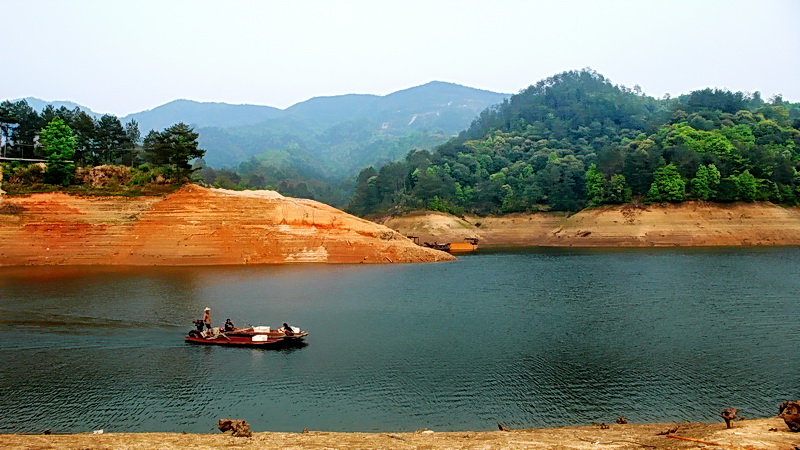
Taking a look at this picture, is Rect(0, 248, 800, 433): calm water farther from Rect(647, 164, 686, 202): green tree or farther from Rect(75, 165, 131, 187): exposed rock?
Rect(647, 164, 686, 202): green tree

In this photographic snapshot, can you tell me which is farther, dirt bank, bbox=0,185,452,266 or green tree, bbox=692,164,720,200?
green tree, bbox=692,164,720,200

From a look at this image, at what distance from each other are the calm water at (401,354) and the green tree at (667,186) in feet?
129

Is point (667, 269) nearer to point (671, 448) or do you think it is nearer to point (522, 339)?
point (522, 339)

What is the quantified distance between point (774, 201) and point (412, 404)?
3224 inches

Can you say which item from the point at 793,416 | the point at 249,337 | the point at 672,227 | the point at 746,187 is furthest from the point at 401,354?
the point at 746,187

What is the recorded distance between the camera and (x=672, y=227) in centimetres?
7600

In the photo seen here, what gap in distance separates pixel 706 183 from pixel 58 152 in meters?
81.1

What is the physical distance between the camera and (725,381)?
62.5ft

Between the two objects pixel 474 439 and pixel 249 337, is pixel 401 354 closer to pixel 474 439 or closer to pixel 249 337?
pixel 249 337

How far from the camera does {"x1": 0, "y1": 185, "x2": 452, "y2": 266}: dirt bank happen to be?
52.5m

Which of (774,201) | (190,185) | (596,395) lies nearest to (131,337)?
(596,395)

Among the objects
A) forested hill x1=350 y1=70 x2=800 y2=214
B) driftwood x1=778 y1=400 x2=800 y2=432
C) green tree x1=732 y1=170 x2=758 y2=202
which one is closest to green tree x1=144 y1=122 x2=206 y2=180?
forested hill x1=350 y1=70 x2=800 y2=214

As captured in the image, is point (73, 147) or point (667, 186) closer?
point (73, 147)

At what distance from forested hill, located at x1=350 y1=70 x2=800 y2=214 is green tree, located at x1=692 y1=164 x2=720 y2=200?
141 millimetres
